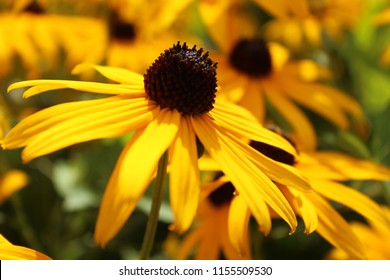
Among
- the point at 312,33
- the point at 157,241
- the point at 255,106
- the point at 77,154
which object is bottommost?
the point at 157,241

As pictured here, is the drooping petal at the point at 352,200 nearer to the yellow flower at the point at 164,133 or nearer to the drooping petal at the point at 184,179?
the yellow flower at the point at 164,133

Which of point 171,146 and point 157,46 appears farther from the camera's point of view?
point 157,46

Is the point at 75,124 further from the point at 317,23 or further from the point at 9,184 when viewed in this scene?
the point at 317,23

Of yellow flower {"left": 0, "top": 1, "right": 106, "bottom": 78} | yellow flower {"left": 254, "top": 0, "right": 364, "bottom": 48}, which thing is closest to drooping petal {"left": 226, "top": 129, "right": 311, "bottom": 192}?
yellow flower {"left": 0, "top": 1, "right": 106, "bottom": 78}

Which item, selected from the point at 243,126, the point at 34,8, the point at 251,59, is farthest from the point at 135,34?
the point at 243,126

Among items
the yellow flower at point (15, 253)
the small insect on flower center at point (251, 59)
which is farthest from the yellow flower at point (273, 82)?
the yellow flower at point (15, 253)
